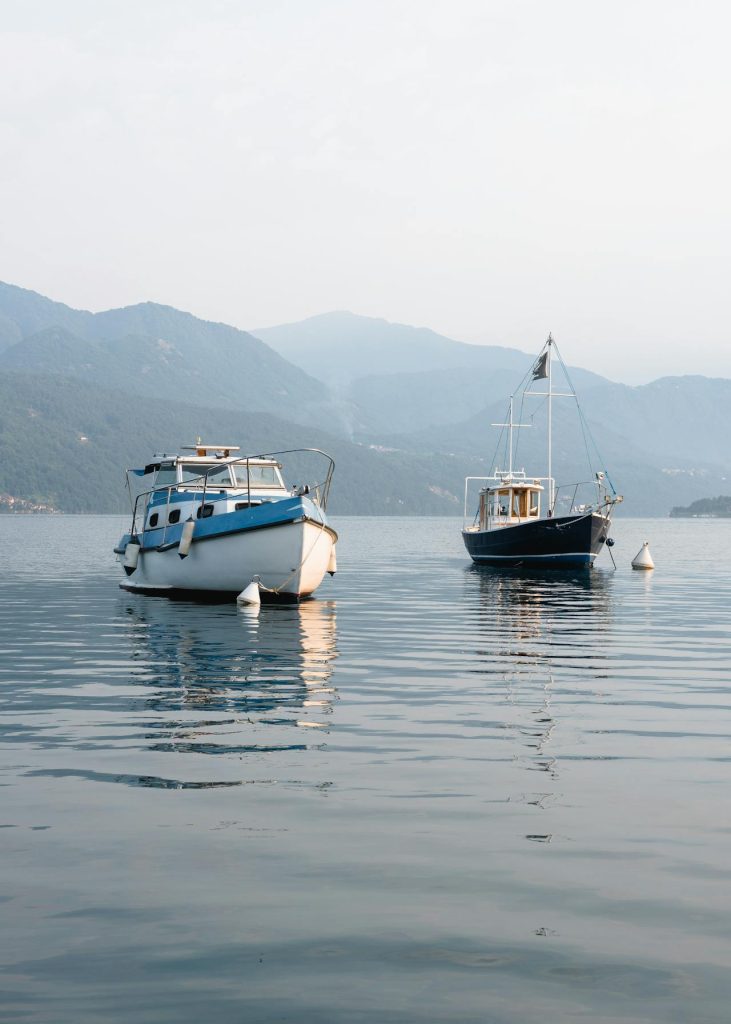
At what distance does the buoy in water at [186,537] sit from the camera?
124ft

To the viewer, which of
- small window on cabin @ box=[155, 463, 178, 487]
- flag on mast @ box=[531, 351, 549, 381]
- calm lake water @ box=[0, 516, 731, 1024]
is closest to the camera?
calm lake water @ box=[0, 516, 731, 1024]

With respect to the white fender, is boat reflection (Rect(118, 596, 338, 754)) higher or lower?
lower

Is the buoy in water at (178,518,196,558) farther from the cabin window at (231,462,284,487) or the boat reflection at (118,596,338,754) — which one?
the cabin window at (231,462,284,487)

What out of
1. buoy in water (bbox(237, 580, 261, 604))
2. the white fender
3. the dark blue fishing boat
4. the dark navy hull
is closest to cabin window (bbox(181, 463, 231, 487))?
the white fender

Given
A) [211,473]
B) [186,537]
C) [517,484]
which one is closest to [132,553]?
[211,473]

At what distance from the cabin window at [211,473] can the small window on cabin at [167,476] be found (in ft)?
1.19

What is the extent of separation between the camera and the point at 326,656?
81.6ft

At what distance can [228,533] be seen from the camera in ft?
122

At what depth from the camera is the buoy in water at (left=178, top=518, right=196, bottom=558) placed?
37938 mm

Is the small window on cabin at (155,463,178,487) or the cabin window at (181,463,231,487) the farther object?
the small window on cabin at (155,463,178,487)

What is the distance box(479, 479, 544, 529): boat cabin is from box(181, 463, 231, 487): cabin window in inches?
1068

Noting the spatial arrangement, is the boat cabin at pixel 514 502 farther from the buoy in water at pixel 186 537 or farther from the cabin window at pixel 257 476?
the buoy in water at pixel 186 537

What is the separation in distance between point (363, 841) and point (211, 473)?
32880 millimetres

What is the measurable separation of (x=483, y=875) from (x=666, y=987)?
2.34 meters
